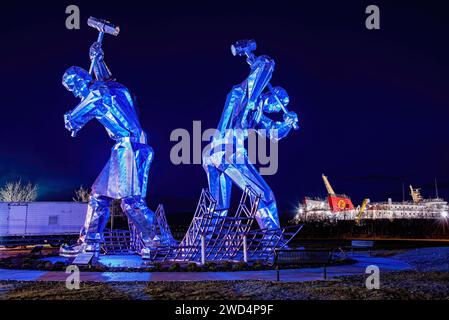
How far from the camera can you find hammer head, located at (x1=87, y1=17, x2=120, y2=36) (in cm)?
1539

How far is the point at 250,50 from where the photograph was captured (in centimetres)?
1680

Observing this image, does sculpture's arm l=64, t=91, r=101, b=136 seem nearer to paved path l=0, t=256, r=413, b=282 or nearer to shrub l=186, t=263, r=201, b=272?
paved path l=0, t=256, r=413, b=282

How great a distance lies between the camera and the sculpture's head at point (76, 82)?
49.4 ft

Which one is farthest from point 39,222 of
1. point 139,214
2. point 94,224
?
point 139,214

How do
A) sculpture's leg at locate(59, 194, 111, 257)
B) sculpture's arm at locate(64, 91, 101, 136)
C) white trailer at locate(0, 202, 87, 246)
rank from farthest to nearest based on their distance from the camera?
1. white trailer at locate(0, 202, 87, 246)
2. sculpture's leg at locate(59, 194, 111, 257)
3. sculpture's arm at locate(64, 91, 101, 136)

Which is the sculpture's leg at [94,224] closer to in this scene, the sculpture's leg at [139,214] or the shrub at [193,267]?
the sculpture's leg at [139,214]

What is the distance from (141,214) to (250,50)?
23.3 ft

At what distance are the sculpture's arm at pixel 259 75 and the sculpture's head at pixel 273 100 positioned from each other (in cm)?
145

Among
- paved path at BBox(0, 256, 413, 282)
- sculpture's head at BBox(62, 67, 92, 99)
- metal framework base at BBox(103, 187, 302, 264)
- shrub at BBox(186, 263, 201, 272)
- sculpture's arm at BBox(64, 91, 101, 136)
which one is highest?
sculpture's head at BBox(62, 67, 92, 99)

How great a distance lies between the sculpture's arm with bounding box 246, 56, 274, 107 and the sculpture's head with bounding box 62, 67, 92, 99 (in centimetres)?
552

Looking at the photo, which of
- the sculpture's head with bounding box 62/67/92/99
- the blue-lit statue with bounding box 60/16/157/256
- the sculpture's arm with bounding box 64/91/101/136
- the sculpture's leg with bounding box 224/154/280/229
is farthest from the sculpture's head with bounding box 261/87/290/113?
the sculpture's head with bounding box 62/67/92/99

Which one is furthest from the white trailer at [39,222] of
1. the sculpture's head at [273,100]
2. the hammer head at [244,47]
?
the hammer head at [244,47]

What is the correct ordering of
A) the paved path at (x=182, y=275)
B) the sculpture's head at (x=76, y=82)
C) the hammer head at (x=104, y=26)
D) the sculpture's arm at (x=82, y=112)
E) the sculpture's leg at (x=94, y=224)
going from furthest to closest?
the hammer head at (x=104, y=26), the sculpture's leg at (x=94, y=224), the sculpture's head at (x=76, y=82), the sculpture's arm at (x=82, y=112), the paved path at (x=182, y=275)
